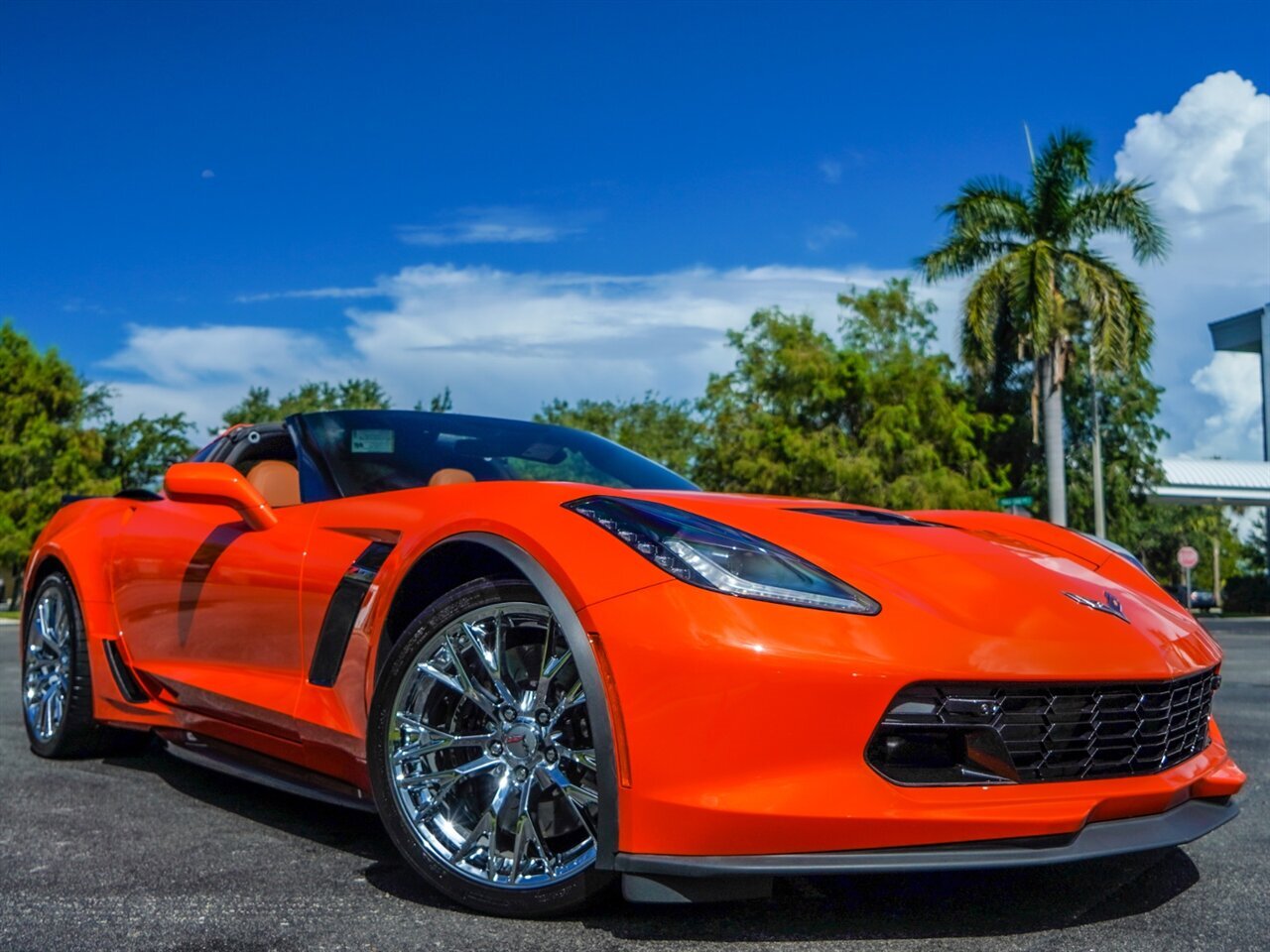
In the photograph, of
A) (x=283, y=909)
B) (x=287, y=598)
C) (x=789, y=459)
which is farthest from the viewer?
(x=789, y=459)

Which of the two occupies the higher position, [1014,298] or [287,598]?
[1014,298]

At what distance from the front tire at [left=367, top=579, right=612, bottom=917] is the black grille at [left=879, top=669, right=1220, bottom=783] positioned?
70 cm

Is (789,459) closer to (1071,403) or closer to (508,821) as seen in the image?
(1071,403)

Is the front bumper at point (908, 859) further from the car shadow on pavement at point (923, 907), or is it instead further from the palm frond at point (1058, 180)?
the palm frond at point (1058, 180)

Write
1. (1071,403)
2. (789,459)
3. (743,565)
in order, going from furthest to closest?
(1071,403) → (789,459) → (743,565)

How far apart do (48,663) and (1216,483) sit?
4460 cm

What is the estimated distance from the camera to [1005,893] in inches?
120

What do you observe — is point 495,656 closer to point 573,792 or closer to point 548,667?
point 548,667

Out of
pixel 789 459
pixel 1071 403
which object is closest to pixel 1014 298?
pixel 789 459

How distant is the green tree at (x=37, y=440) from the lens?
33.9 m

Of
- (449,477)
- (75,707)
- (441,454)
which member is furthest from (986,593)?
(75,707)

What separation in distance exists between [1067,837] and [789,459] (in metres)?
30.8

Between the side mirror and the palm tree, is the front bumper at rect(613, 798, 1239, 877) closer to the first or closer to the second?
the side mirror

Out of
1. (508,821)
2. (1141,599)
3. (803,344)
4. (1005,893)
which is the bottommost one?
(1005,893)
